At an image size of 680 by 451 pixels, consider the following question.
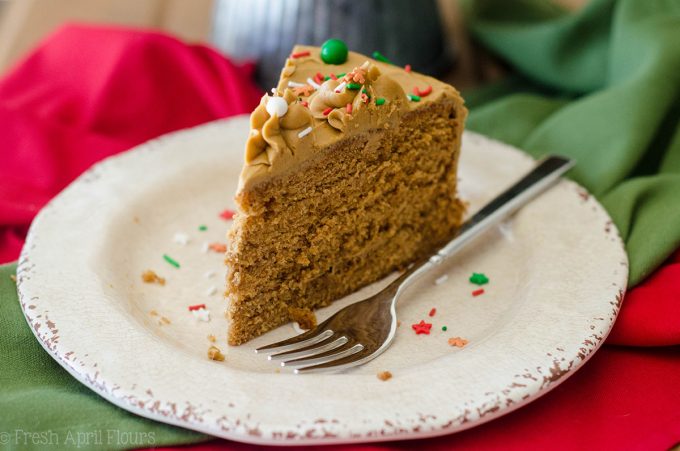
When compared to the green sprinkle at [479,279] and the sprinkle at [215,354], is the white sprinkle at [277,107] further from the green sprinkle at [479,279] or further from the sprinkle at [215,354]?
the green sprinkle at [479,279]

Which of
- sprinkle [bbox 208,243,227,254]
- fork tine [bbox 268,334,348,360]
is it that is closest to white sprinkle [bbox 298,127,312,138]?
fork tine [bbox 268,334,348,360]

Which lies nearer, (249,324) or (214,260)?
(249,324)

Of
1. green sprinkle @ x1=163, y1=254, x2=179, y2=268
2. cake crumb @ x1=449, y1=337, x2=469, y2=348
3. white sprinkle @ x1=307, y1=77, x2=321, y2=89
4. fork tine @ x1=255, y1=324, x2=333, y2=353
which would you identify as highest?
white sprinkle @ x1=307, y1=77, x2=321, y2=89

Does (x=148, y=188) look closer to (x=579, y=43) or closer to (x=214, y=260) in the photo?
(x=214, y=260)

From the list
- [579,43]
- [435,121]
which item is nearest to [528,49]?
[579,43]

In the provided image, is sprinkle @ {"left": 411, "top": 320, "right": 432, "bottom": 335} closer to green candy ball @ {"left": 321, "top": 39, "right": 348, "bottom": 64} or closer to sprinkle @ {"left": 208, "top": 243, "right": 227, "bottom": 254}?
sprinkle @ {"left": 208, "top": 243, "right": 227, "bottom": 254}

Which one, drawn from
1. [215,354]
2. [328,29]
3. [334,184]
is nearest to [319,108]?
[334,184]

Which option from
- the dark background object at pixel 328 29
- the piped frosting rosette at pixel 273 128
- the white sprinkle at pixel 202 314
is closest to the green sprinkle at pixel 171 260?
the white sprinkle at pixel 202 314
